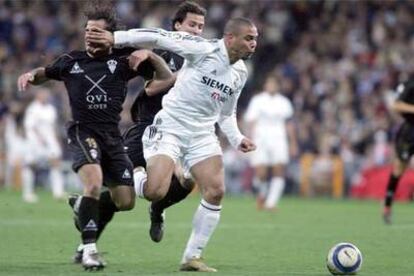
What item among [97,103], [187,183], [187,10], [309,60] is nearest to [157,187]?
[97,103]

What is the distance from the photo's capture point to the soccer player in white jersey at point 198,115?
1017 centimetres

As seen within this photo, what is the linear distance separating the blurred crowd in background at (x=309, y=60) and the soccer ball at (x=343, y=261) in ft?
53.8

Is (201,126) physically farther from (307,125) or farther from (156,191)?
(307,125)

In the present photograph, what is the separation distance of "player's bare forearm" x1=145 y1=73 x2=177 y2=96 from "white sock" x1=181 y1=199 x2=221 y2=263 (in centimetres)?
124

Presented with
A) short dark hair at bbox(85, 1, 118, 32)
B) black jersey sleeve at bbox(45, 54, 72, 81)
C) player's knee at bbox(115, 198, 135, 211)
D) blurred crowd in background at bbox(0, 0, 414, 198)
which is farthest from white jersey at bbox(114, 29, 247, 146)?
blurred crowd in background at bbox(0, 0, 414, 198)

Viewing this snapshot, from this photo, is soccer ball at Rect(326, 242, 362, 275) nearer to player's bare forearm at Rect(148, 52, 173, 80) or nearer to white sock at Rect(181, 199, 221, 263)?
white sock at Rect(181, 199, 221, 263)

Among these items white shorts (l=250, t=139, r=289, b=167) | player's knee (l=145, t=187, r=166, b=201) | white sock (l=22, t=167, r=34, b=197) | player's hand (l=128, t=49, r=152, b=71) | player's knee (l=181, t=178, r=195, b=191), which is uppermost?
player's hand (l=128, t=49, r=152, b=71)

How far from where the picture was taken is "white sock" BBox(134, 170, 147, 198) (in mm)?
10916

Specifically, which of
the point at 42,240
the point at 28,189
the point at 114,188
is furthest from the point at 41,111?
the point at 114,188

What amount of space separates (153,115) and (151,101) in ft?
0.50

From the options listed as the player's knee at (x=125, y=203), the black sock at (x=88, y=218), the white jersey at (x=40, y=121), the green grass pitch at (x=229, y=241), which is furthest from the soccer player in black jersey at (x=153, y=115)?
the white jersey at (x=40, y=121)

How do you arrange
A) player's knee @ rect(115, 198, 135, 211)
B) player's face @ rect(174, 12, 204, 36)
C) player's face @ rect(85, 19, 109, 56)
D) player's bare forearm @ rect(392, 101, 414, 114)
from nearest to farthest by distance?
player's face @ rect(85, 19, 109, 56)
player's knee @ rect(115, 198, 135, 211)
player's face @ rect(174, 12, 204, 36)
player's bare forearm @ rect(392, 101, 414, 114)

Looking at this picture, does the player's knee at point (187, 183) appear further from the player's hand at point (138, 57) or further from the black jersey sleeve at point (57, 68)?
the black jersey sleeve at point (57, 68)

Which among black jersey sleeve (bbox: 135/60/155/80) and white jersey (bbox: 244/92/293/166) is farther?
white jersey (bbox: 244/92/293/166)
